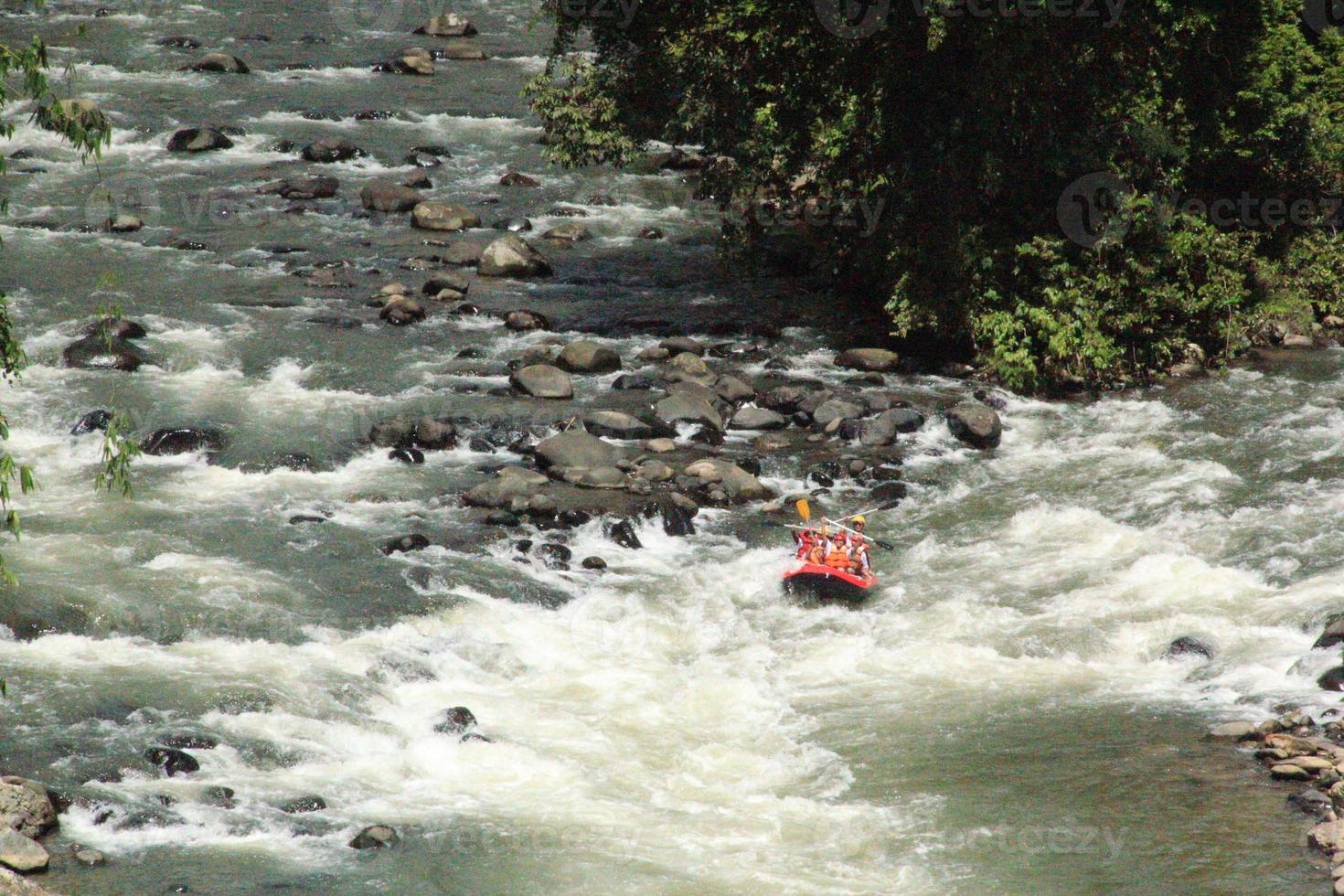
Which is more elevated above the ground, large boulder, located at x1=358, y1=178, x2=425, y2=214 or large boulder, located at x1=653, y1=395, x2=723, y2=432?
large boulder, located at x1=358, y1=178, x2=425, y2=214

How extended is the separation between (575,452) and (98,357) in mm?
6966

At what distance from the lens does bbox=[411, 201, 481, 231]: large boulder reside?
1073 inches

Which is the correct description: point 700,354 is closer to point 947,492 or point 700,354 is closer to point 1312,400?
point 947,492

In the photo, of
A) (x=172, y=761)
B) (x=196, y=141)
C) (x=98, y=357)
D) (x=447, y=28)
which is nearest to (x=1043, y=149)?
(x=98, y=357)

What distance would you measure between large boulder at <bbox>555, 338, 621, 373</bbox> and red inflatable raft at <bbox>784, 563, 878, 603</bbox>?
22.1 feet

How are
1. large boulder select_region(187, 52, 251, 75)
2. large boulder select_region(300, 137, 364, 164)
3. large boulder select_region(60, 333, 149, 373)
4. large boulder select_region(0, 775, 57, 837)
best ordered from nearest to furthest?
large boulder select_region(0, 775, 57, 837) < large boulder select_region(60, 333, 149, 373) < large boulder select_region(300, 137, 364, 164) < large boulder select_region(187, 52, 251, 75)

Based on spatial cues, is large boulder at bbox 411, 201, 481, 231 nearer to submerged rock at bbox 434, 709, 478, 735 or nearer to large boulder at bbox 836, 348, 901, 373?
large boulder at bbox 836, 348, 901, 373

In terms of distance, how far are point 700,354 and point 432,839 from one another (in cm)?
1203

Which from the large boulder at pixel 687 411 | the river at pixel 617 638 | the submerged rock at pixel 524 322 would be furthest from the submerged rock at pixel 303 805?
the submerged rock at pixel 524 322

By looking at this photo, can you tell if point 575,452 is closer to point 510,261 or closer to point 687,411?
point 687,411

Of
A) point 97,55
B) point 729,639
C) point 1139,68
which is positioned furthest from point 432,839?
point 97,55

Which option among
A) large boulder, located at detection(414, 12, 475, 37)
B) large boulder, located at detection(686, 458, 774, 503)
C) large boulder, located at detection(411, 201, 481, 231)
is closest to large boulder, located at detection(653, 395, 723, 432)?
large boulder, located at detection(686, 458, 774, 503)

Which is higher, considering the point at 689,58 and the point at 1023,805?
the point at 689,58

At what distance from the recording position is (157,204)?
2709cm
